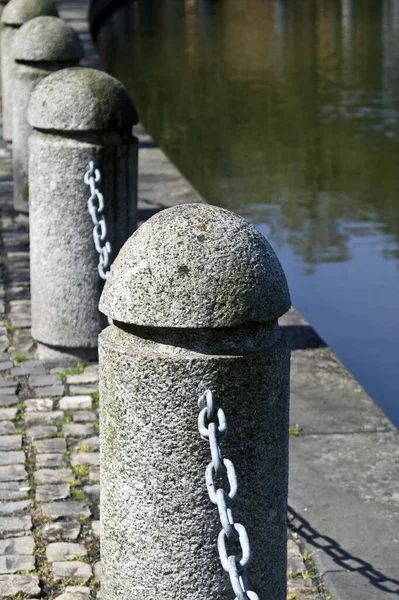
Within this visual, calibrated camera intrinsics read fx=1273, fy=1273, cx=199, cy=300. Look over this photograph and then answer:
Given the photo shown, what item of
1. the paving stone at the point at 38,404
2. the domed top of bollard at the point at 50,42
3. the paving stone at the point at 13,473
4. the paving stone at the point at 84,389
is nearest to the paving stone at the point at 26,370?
the paving stone at the point at 84,389

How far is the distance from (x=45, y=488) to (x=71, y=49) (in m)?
4.57

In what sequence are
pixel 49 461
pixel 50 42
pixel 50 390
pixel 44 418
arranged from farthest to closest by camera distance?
pixel 50 42
pixel 50 390
pixel 44 418
pixel 49 461

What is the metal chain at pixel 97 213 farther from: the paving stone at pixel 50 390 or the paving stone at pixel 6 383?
the paving stone at pixel 6 383

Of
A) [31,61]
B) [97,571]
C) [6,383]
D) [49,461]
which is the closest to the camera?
[97,571]

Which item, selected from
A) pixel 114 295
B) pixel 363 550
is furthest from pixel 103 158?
pixel 114 295

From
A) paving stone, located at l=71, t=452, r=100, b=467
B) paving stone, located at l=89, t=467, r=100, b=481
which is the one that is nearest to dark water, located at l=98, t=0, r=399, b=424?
paving stone, located at l=71, t=452, r=100, b=467

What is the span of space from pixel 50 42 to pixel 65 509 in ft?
15.6

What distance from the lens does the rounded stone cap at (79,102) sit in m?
6.18

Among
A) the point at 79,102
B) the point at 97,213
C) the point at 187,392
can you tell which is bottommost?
the point at 97,213

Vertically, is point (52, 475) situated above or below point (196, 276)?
below

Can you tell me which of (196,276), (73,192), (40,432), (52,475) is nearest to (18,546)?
(52,475)

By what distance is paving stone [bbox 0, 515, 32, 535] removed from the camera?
15.3ft

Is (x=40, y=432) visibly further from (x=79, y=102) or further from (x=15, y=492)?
(x=79, y=102)

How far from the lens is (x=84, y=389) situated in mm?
6184
